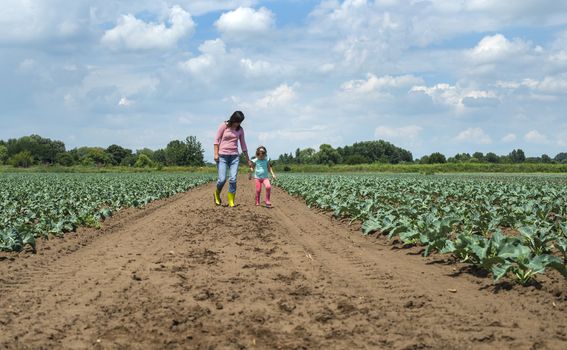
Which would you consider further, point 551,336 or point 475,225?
point 475,225

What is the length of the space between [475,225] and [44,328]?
683cm

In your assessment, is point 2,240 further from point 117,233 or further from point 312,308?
point 312,308

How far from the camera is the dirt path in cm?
420

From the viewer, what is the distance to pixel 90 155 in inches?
5541

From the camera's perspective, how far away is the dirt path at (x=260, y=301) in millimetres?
4199

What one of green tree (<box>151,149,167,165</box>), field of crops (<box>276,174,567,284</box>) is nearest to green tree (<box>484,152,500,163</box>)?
green tree (<box>151,149,167,165</box>)

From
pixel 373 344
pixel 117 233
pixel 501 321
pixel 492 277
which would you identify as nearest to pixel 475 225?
pixel 492 277

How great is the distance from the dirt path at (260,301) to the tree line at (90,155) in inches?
3664

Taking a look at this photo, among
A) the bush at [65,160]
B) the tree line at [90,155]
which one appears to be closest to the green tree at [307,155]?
the tree line at [90,155]

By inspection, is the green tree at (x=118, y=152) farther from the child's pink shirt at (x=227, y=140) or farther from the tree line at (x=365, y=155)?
the child's pink shirt at (x=227, y=140)

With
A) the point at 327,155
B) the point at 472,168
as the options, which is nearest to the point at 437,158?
the point at 472,168

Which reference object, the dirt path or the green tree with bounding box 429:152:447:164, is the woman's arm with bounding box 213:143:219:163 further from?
the green tree with bounding box 429:152:447:164

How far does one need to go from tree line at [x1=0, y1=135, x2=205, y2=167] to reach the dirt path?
93.1 metres

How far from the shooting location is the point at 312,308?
16.4ft
